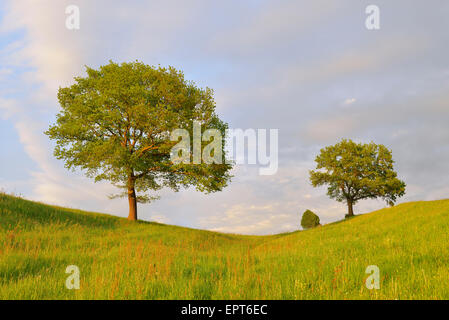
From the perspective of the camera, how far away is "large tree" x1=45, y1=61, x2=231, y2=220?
24.4 metres

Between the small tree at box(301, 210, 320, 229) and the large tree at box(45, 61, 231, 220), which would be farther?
the small tree at box(301, 210, 320, 229)

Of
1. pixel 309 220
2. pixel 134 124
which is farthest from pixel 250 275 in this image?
pixel 309 220

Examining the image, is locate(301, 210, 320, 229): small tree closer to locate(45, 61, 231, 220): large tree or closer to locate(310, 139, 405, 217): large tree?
locate(310, 139, 405, 217): large tree

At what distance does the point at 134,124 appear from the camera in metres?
25.8

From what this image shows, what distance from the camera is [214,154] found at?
25734 millimetres

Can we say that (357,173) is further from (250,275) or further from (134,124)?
(250,275)

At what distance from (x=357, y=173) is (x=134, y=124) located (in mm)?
34571

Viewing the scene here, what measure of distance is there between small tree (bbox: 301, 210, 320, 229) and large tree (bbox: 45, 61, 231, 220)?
1875 cm

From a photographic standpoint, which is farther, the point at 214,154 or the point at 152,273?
the point at 214,154

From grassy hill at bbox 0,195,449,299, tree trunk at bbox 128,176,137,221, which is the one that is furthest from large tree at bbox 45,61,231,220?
grassy hill at bbox 0,195,449,299

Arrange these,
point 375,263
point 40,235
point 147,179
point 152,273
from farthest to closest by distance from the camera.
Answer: point 147,179 → point 40,235 → point 375,263 → point 152,273
